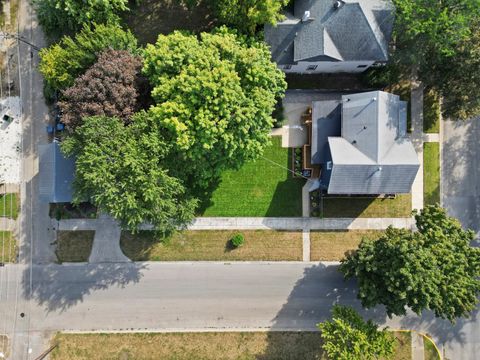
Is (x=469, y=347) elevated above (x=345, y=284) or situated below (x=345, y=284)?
below

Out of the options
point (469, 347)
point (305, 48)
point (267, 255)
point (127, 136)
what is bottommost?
point (469, 347)

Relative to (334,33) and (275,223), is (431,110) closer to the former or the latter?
(334,33)

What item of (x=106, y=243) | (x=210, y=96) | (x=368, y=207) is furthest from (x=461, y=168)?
(x=106, y=243)

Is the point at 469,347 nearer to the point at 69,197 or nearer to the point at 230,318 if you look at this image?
the point at 230,318

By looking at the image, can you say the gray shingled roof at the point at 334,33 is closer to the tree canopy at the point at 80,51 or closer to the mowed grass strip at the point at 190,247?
the tree canopy at the point at 80,51

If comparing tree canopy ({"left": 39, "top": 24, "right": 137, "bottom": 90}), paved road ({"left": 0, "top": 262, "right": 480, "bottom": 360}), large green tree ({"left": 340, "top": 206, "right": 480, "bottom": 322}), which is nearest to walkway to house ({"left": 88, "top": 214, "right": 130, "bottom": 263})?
paved road ({"left": 0, "top": 262, "right": 480, "bottom": 360})

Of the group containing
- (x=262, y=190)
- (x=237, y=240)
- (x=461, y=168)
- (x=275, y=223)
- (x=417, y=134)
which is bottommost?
(x=237, y=240)

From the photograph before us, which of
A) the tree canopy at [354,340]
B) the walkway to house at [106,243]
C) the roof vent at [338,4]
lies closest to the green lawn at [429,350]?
the tree canopy at [354,340]

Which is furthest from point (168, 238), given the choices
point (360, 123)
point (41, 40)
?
point (41, 40)
